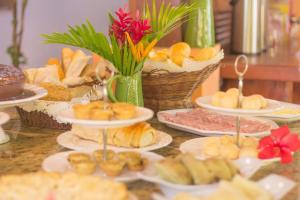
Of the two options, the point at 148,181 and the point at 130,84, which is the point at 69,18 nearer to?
the point at 130,84

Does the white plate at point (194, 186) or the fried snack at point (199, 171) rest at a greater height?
the fried snack at point (199, 171)

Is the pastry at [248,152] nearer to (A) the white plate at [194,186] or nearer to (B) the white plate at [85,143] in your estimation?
(A) the white plate at [194,186]

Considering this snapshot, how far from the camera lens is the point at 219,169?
44.3 inches

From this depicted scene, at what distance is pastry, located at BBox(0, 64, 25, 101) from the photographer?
1562 mm

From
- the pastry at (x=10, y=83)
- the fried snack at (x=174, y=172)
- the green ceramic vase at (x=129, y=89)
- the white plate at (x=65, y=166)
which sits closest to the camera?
the fried snack at (x=174, y=172)

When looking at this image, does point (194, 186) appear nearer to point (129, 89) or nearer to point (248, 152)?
point (248, 152)

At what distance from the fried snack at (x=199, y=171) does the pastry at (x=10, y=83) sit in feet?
2.10

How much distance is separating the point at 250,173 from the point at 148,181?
219 millimetres

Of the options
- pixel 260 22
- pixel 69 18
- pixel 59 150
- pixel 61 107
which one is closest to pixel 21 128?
pixel 61 107

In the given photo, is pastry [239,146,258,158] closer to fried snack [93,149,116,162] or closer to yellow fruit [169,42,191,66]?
fried snack [93,149,116,162]

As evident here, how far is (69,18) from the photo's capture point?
154 inches

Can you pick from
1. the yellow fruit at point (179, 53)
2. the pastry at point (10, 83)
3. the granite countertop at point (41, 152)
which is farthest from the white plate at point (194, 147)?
the pastry at point (10, 83)

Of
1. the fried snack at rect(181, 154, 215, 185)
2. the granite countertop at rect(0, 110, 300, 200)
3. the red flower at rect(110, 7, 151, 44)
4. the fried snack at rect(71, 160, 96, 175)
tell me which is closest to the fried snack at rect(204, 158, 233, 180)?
the fried snack at rect(181, 154, 215, 185)

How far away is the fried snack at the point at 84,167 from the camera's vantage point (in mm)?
1210
